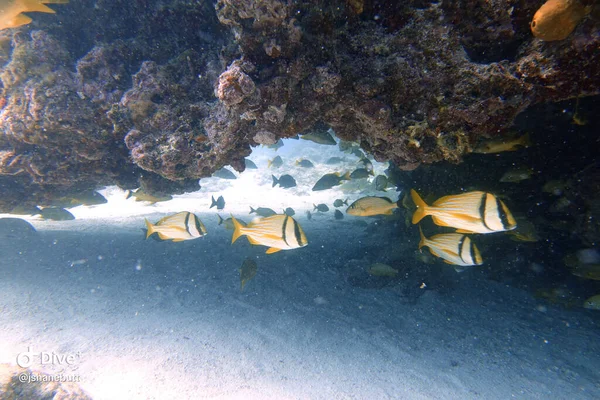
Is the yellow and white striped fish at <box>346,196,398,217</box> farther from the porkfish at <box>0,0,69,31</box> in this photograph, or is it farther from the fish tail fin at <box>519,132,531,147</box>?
the porkfish at <box>0,0,69,31</box>

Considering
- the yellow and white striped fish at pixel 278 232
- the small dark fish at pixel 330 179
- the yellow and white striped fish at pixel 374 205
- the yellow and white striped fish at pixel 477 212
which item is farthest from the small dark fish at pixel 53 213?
the yellow and white striped fish at pixel 477 212

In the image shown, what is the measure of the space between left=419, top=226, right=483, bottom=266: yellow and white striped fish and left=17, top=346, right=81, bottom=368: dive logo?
18.1 feet

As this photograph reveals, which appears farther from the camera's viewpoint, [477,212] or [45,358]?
[45,358]

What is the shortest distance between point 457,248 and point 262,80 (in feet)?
11.3

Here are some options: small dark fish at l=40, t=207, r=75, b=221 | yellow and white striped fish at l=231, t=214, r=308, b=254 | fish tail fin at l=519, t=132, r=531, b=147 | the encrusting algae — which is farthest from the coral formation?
small dark fish at l=40, t=207, r=75, b=221

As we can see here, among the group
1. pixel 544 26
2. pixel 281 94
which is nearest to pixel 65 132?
pixel 281 94

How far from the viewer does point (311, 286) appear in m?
5.71

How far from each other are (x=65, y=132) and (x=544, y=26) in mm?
7044

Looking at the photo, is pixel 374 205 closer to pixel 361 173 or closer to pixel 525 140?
pixel 525 140

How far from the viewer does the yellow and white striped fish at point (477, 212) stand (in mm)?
2748

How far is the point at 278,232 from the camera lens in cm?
328

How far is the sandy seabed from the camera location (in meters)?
3.64

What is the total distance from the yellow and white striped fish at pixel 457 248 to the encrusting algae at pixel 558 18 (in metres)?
2.31

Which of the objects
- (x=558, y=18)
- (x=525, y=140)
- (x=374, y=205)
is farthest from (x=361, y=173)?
(x=558, y=18)
